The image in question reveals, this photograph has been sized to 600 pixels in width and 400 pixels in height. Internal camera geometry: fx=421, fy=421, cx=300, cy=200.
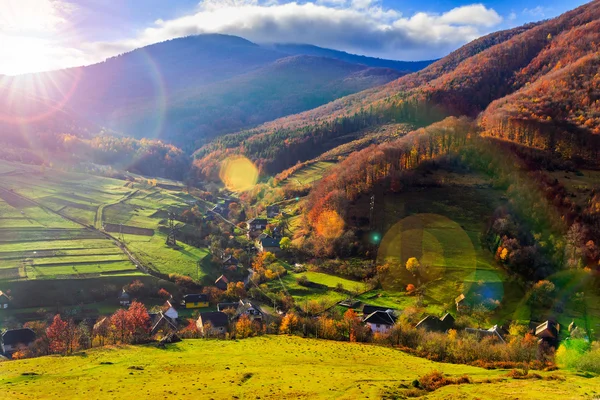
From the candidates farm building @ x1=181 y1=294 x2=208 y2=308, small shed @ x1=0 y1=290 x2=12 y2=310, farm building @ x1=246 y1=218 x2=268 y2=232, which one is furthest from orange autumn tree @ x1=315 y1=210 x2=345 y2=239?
small shed @ x1=0 y1=290 x2=12 y2=310

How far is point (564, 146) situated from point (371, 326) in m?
95.5

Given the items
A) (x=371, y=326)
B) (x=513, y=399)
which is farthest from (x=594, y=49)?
(x=513, y=399)

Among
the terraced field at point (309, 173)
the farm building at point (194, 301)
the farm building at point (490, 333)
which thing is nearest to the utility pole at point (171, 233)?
the farm building at point (194, 301)

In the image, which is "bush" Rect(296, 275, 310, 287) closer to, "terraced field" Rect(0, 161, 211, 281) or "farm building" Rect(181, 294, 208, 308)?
"farm building" Rect(181, 294, 208, 308)

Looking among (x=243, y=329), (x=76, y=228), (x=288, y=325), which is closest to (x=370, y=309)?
(x=288, y=325)

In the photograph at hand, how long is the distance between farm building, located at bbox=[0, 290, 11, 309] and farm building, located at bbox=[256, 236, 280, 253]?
52.7 meters

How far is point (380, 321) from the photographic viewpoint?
63312 millimetres

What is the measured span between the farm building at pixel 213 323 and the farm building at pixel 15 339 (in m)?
22.7

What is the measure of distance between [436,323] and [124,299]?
52997mm

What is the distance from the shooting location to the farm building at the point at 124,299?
243 ft

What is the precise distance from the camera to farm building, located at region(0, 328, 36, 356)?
5606cm

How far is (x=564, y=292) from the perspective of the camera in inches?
2704

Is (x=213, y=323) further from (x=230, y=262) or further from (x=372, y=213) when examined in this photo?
(x=372, y=213)

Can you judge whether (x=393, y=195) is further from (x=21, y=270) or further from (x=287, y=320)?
(x=21, y=270)
